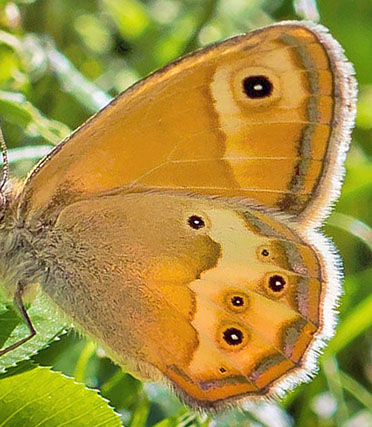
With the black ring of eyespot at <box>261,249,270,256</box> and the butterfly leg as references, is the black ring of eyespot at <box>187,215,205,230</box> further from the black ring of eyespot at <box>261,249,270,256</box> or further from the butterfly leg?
the butterfly leg

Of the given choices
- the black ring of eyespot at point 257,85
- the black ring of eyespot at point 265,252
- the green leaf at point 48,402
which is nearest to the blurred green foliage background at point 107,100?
the green leaf at point 48,402

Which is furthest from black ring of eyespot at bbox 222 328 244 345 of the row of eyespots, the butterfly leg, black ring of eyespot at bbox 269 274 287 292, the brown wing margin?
the butterfly leg

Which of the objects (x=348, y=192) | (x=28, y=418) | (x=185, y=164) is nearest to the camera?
(x=28, y=418)

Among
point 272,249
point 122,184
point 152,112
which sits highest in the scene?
point 152,112

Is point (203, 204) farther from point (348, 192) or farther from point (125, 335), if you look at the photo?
point (348, 192)

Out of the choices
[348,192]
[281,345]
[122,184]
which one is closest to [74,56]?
[348,192]

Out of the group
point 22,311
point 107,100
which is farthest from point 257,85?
point 107,100
